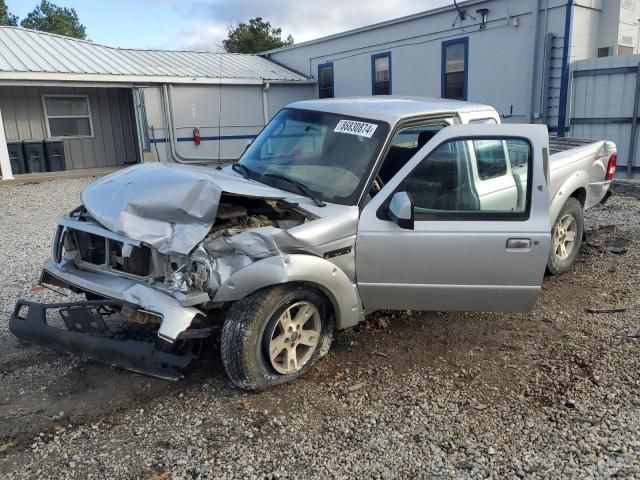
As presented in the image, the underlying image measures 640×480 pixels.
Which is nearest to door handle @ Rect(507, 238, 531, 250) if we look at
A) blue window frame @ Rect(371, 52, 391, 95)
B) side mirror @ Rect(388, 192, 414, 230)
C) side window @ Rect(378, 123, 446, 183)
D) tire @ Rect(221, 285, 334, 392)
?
side mirror @ Rect(388, 192, 414, 230)

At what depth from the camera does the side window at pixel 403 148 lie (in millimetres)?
4129

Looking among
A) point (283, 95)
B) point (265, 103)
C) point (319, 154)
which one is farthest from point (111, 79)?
point (319, 154)

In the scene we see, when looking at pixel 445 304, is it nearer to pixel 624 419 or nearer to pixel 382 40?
pixel 624 419

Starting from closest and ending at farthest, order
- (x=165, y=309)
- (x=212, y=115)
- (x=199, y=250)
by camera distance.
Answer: (x=165, y=309) → (x=199, y=250) → (x=212, y=115)

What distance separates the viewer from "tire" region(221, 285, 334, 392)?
130 inches

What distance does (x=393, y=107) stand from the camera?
4262 mm

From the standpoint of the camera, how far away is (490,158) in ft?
13.2

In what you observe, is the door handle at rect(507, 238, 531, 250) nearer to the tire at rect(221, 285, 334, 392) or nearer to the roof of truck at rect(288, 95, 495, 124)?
the roof of truck at rect(288, 95, 495, 124)

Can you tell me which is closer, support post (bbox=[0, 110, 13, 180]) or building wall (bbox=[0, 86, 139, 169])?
support post (bbox=[0, 110, 13, 180])

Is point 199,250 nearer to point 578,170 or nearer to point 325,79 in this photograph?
point 578,170

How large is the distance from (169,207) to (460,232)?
201 cm

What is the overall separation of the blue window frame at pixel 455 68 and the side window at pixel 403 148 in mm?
11438

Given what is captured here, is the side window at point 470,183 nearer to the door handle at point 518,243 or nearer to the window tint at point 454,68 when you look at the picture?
the door handle at point 518,243

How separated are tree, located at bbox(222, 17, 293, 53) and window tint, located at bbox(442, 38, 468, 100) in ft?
80.9
